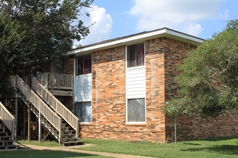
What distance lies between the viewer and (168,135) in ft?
61.0

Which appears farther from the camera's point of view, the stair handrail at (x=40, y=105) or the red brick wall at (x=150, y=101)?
the stair handrail at (x=40, y=105)

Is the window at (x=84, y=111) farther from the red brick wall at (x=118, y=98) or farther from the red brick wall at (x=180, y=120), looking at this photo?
the red brick wall at (x=180, y=120)

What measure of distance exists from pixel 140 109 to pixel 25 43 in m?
8.00

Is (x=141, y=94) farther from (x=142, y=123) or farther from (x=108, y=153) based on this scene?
(x=108, y=153)

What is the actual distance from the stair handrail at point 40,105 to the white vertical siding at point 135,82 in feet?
14.4

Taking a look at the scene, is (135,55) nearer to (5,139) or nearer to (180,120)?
(180,120)

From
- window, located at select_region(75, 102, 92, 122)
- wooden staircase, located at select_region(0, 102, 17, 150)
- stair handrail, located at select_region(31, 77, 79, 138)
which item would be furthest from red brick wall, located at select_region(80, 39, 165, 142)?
wooden staircase, located at select_region(0, 102, 17, 150)

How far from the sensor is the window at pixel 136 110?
19.7 m

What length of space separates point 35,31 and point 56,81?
136 inches

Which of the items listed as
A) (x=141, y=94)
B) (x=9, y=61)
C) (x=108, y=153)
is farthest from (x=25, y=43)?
(x=108, y=153)

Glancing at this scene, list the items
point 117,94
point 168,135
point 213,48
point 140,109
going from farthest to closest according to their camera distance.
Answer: point 117,94
point 140,109
point 168,135
point 213,48

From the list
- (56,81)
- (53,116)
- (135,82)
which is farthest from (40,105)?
(135,82)

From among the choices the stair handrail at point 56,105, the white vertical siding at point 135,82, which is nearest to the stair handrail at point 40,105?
the stair handrail at point 56,105

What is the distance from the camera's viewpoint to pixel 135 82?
793 inches
